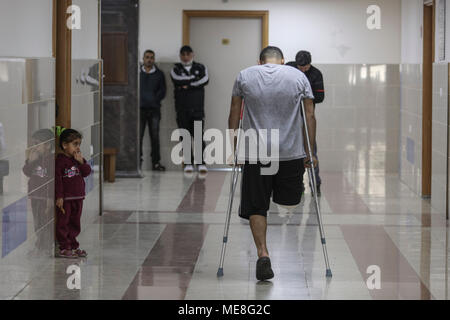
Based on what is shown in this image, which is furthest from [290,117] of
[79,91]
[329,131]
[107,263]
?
[329,131]

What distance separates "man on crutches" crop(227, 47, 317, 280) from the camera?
18.2ft

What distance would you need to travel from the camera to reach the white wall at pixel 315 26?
37.8 feet

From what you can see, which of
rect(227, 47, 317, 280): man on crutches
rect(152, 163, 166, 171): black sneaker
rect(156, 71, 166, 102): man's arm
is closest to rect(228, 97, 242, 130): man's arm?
rect(227, 47, 317, 280): man on crutches

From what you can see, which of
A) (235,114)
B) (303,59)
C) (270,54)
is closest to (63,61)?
(235,114)

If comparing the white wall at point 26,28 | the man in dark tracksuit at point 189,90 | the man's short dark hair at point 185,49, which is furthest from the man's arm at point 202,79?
the white wall at point 26,28

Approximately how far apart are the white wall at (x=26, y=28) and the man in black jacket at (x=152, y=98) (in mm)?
5341

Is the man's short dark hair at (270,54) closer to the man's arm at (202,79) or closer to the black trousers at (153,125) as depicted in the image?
the man's arm at (202,79)

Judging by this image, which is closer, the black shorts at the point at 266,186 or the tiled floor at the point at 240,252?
the tiled floor at the point at 240,252

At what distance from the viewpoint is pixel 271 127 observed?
18.2 feet

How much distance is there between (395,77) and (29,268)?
7.24 metres

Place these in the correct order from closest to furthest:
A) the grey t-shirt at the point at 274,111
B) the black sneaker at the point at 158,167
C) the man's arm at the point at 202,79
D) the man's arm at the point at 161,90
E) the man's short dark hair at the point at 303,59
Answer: the grey t-shirt at the point at 274,111 → the man's short dark hair at the point at 303,59 → the man's arm at the point at 202,79 → the man's arm at the point at 161,90 → the black sneaker at the point at 158,167

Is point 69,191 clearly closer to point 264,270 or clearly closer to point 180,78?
point 264,270

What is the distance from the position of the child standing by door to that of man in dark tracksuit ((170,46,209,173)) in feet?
17.3

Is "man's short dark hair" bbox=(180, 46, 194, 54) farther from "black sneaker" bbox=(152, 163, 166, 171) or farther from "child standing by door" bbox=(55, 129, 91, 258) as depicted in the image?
"child standing by door" bbox=(55, 129, 91, 258)
